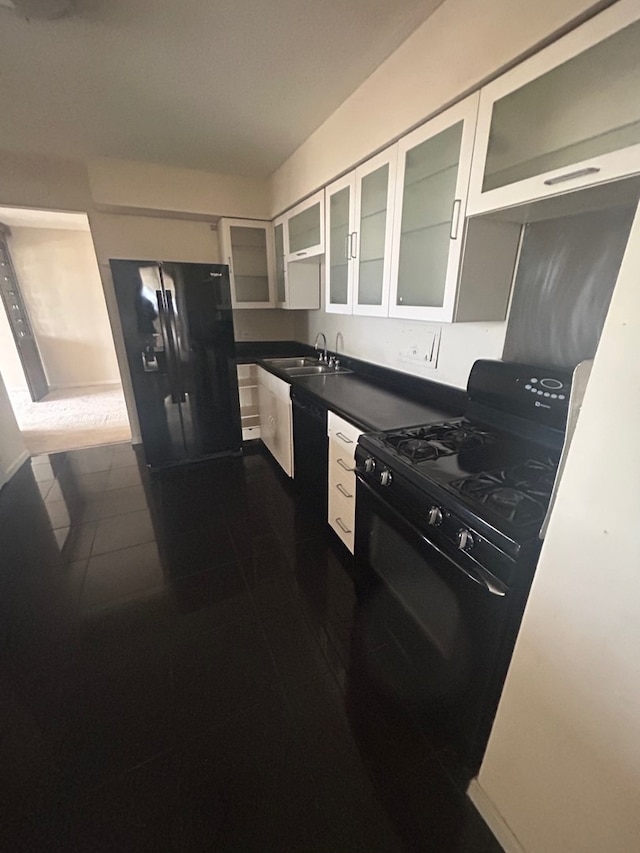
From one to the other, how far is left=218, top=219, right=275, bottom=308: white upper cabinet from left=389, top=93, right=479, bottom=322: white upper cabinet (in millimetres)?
1897

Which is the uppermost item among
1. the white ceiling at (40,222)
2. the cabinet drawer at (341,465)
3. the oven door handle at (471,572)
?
the white ceiling at (40,222)

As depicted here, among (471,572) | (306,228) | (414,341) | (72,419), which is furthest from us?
(72,419)

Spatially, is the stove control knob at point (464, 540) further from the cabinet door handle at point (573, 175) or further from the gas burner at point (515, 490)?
the cabinet door handle at point (573, 175)

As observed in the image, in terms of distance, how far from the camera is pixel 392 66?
1496 mm

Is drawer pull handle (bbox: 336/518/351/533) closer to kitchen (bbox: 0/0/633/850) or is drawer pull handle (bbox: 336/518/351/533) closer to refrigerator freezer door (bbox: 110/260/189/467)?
kitchen (bbox: 0/0/633/850)

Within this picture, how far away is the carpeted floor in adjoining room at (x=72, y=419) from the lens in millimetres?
3654

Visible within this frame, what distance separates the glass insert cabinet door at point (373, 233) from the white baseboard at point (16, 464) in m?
3.18

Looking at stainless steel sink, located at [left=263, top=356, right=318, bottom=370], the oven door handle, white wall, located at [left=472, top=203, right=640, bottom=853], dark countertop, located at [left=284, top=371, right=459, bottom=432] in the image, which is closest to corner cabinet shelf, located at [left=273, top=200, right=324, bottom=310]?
stainless steel sink, located at [left=263, top=356, right=318, bottom=370]

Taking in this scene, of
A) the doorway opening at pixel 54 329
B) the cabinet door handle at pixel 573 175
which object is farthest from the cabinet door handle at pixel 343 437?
the doorway opening at pixel 54 329

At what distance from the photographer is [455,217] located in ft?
4.17

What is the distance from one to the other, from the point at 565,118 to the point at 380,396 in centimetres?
133

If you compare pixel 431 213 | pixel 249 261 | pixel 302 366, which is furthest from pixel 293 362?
pixel 431 213

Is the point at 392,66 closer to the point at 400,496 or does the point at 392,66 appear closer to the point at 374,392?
the point at 374,392

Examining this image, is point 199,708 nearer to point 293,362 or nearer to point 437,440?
point 437,440
